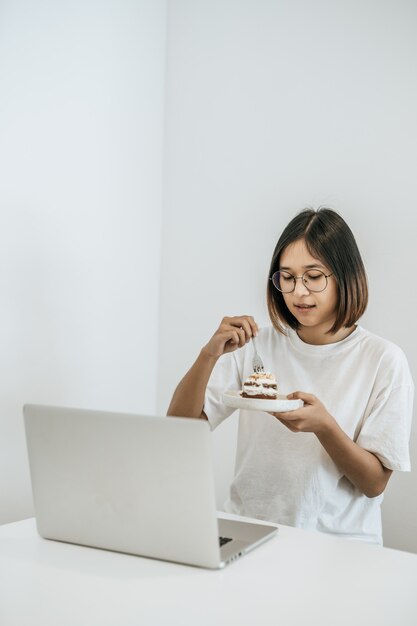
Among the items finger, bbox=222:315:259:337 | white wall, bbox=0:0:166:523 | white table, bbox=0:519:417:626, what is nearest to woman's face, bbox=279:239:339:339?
finger, bbox=222:315:259:337

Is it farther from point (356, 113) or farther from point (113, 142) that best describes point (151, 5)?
point (356, 113)

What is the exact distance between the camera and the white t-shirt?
5.38 feet

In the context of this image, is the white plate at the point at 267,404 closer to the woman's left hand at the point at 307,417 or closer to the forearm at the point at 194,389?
the woman's left hand at the point at 307,417

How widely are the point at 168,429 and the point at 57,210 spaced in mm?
1259

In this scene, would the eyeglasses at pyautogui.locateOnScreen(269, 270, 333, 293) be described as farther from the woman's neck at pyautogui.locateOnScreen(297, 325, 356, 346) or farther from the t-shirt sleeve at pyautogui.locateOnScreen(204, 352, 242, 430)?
the t-shirt sleeve at pyautogui.locateOnScreen(204, 352, 242, 430)

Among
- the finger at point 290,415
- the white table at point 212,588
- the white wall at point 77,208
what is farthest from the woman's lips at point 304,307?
the white wall at point 77,208

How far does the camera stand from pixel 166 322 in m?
2.61

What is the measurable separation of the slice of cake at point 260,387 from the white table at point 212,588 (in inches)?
15.7

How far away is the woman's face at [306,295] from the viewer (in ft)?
5.67

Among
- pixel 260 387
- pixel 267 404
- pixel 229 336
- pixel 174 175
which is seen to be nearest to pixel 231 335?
pixel 229 336

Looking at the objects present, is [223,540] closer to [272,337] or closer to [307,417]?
[307,417]

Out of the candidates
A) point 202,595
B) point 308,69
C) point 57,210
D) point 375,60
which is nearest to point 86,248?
point 57,210

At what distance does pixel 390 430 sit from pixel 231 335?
1.48 ft

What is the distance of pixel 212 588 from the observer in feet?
3.43
